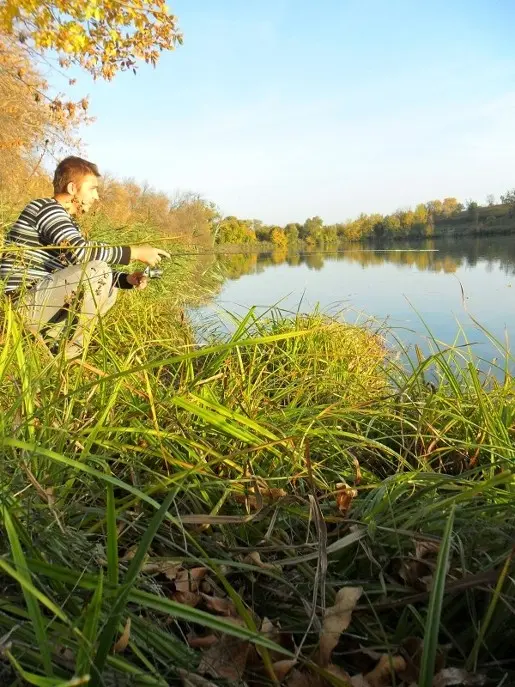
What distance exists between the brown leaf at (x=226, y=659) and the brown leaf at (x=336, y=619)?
0.10m

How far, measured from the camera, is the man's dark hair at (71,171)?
261 centimetres

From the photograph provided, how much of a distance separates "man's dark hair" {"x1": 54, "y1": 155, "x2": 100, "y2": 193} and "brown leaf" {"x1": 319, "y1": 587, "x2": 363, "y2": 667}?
2583 mm

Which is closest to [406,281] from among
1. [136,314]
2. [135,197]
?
[135,197]

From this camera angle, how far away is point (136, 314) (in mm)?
3023

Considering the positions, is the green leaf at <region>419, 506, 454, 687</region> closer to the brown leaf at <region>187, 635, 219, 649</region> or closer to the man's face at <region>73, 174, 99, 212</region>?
the brown leaf at <region>187, 635, 219, 649</region>

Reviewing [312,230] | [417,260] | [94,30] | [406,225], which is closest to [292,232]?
[312,230]

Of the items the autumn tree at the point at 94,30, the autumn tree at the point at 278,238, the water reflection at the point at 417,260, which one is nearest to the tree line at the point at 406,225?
the autumn tree at the point at 278,238

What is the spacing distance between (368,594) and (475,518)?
24cm

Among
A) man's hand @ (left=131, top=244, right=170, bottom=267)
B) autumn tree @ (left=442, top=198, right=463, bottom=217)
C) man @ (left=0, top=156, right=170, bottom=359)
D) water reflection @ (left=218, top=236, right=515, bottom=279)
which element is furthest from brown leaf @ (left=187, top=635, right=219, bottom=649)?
autumn tree @ (left=442, top=198, right=463, bottom=217)

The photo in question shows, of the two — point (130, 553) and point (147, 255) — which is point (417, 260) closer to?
point (147, 255)

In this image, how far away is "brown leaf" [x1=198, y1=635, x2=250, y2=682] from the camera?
58 centimetres

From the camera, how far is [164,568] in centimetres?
75

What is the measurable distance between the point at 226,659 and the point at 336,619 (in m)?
0.16

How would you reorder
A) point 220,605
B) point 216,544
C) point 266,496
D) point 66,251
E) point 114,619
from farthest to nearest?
1. point 66,251
2. point 266,496
3. point 216,544
4. point 220,605
5. point 114,619
